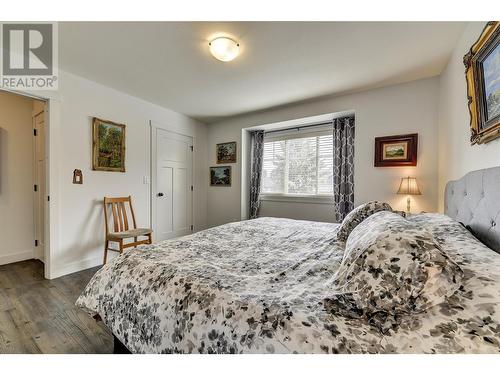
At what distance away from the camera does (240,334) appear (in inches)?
30.7

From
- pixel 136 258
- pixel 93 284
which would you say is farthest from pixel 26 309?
pixel 136 258

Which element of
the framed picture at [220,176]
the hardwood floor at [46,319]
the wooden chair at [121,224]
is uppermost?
the framed picture at [220,176]

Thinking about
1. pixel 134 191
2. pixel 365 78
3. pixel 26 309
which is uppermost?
pixel 365 78

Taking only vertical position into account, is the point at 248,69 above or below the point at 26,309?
above

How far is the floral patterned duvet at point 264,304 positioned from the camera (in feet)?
2.22

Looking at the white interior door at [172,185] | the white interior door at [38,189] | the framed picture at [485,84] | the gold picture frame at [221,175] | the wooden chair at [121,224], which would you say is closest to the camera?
the framed picture at [485,84]

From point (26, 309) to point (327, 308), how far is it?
8.56ft

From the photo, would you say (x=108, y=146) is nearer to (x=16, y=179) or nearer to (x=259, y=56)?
(x=16, y=179)

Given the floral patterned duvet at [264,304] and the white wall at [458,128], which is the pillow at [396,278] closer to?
the floral patterned duvet at [264,304]

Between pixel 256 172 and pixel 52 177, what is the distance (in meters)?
3.04

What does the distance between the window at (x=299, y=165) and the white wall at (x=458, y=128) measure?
1531mm

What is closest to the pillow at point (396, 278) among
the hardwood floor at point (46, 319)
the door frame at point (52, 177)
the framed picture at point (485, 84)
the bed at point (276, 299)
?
the bed at point (276, 299)

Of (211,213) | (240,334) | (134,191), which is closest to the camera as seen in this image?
(240,334)
